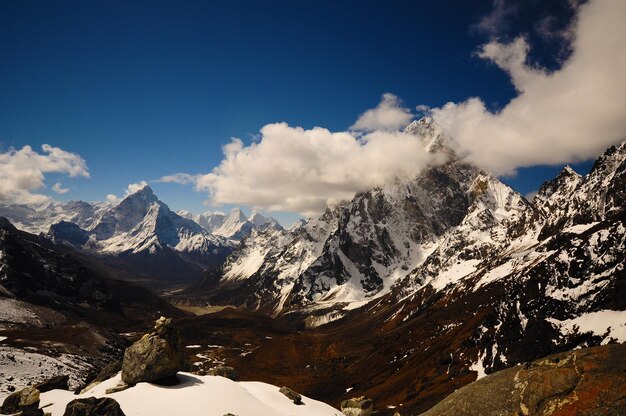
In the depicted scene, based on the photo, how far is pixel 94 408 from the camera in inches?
1012

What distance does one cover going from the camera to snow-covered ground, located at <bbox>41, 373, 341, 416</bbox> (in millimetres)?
29653

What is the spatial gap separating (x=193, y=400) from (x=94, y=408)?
7668 mm

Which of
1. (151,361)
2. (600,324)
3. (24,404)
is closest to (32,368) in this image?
(151,361)

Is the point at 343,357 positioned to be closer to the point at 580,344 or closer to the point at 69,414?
the point at 580,344

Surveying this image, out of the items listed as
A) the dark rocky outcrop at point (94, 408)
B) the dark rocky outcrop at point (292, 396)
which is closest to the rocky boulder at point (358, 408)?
the dark rocky outcrop at point (292, 396)

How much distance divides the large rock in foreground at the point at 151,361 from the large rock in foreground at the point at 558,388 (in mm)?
28411

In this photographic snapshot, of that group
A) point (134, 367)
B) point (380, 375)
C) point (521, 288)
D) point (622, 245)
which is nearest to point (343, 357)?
point (380, 375)

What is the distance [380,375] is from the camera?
421 ft

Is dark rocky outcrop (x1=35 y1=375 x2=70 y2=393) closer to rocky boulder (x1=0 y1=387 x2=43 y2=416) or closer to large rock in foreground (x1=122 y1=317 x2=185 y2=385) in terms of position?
rocky boulder (x1=0 y1=387 x2=43 y2=416)

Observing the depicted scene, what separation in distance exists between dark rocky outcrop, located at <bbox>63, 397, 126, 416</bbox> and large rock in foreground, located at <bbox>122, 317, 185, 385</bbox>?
28.5 feet

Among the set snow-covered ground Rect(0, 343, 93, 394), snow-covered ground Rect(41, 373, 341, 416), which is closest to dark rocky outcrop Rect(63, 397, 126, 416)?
snow-covered ground Rect(41, 373, 341, 416)

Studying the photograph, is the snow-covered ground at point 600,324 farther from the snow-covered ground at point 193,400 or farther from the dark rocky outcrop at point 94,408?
the dark rocky outcrop at point 94,408

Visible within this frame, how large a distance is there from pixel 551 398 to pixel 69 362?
9475 centimetres

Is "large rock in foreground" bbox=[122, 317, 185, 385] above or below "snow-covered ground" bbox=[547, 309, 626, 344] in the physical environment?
below
